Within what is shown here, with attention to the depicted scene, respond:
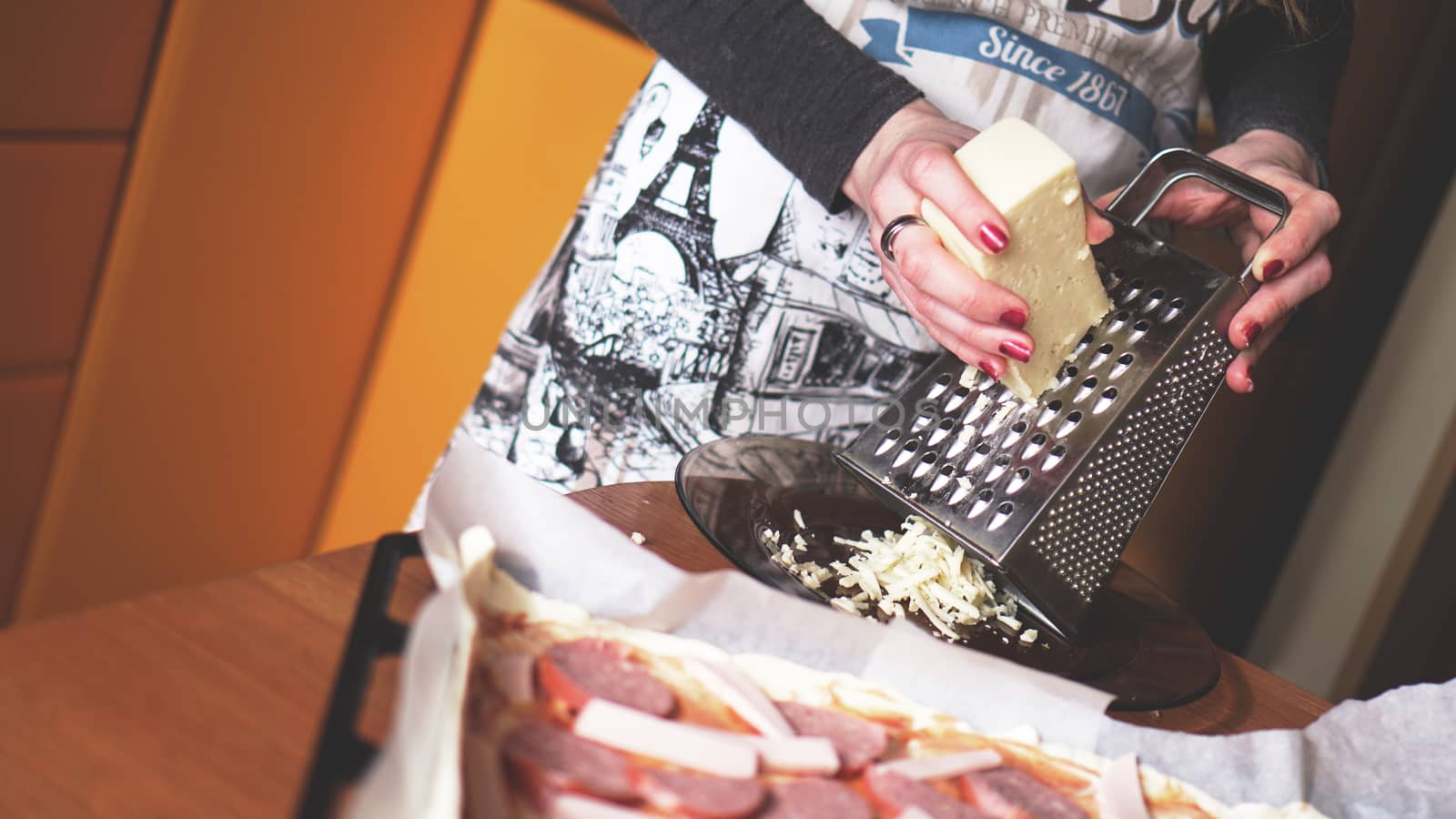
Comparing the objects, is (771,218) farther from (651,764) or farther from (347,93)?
(347,93)

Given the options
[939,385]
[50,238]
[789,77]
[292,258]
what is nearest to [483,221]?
[292,258]

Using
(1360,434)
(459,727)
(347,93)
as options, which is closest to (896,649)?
(459,727)

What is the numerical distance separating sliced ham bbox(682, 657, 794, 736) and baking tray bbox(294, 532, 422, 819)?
0.19m

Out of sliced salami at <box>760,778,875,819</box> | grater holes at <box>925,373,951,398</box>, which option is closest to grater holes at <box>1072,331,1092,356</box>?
grater holes at <box>925,373,951,398</box>

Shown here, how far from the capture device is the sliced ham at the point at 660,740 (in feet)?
2.08

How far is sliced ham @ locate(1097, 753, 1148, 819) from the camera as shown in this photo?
72 centimetres

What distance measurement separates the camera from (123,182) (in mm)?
1410

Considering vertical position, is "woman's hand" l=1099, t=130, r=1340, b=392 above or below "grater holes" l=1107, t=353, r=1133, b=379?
above

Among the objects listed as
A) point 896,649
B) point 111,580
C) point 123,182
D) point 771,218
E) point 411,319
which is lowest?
point 111,580

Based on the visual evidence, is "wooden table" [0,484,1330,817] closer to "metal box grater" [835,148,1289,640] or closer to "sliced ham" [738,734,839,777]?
"sliced ham" [738,734,839,777]

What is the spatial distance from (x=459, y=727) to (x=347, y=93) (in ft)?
4.19

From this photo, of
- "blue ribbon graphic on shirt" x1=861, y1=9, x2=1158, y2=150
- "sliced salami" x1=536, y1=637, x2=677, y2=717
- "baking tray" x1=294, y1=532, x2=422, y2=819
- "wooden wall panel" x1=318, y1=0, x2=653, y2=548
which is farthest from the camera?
"wooden wall panel" x1=318, y1=0, x2=653, y2=548

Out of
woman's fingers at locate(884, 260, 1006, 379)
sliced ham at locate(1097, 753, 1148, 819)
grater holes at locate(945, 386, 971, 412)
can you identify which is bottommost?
sliced ham at locate(1097, 753, 1148, 819)

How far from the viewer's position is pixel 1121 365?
0.90 m
